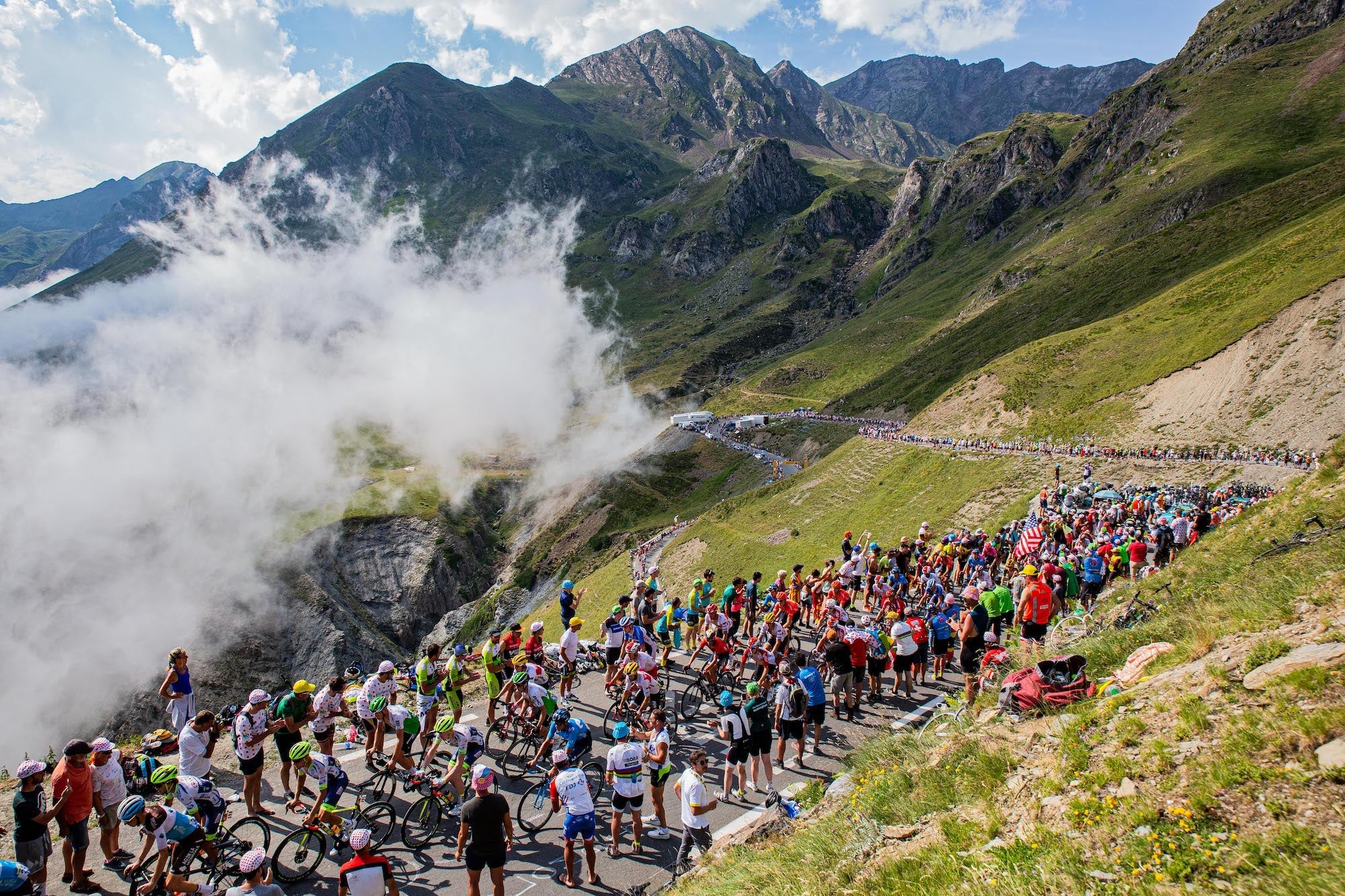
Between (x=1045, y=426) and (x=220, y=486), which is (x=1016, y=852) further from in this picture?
(x=220, y=486)

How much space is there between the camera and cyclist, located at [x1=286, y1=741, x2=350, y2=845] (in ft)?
42.3

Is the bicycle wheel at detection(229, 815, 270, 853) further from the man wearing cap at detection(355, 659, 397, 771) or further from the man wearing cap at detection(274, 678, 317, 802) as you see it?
the man wearing cap at detection(355, 659, 397, 771)

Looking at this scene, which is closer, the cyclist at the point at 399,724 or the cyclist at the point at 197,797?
the cyclist at the point at 197,797

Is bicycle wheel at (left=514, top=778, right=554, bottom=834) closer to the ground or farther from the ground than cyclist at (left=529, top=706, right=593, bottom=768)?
closer to the ground

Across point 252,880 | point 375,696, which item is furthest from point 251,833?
point 252,880

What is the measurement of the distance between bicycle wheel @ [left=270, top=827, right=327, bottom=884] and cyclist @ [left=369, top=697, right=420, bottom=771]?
2.36 metres

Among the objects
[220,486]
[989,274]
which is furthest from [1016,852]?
[989,274]

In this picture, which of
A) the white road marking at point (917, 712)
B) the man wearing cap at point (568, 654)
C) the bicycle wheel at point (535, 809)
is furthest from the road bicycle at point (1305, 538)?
the man wearing cap at point (568, 654)

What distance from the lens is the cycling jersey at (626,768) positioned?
12.6m

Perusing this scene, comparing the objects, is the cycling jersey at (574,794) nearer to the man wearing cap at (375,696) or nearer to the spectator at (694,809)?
the spectator at (694,809)

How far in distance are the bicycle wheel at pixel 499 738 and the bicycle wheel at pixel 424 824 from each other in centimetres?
305

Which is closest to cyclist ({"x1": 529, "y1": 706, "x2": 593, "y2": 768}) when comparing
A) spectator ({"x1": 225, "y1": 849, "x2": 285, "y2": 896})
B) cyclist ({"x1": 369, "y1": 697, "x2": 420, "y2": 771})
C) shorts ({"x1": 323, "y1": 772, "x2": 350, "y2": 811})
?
cyclist ({"x1": 369, "y1": 697, "x2": 420, "y2": 771})

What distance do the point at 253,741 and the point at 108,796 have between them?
8.05 feet

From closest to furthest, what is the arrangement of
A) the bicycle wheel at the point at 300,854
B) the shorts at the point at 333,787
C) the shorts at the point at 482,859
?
1. the shorts at the point at 482,859
2. the bicycle wheel at the point at 300,854
3. the shorts at the point at 333,787
